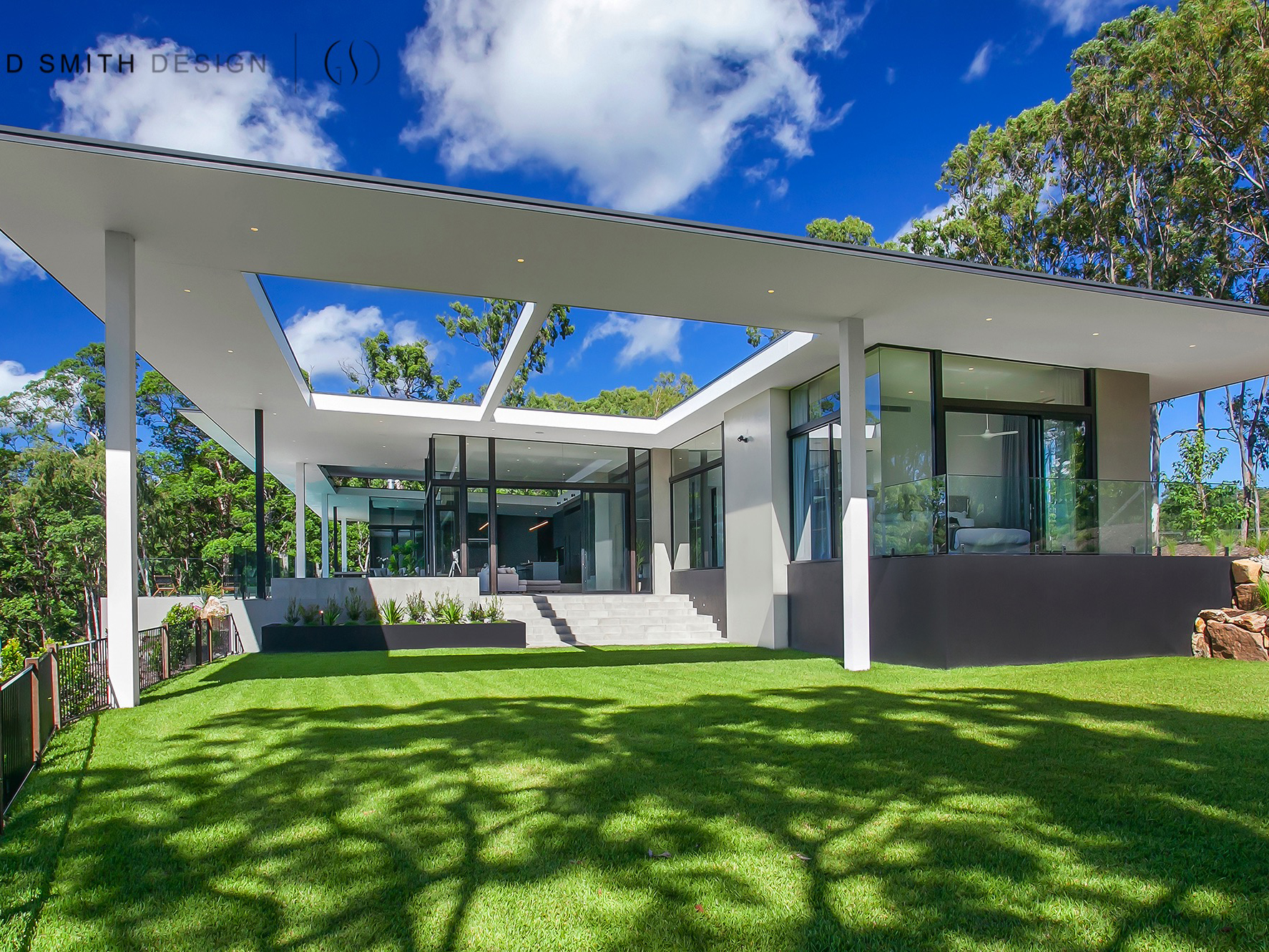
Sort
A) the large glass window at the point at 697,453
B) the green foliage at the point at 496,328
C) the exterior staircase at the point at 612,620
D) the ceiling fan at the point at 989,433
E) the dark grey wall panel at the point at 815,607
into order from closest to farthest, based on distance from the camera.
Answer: the dark grey wall panel at the point at 815,607, the ceiling fan at the point at 989,433, the exterior staircase at the point at 612,620, the large glass window at the point at 697,453, the green foliage at the point at 496,328

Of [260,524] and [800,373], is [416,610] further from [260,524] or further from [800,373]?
[800,373]

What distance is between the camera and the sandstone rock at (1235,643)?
28.6ft

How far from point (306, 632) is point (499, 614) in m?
3.19

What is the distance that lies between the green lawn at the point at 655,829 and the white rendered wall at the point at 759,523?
6.45 m

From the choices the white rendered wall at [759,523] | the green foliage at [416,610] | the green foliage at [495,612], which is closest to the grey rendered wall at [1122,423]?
the white rendered wall at [759,523]

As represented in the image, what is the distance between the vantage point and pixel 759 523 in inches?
522

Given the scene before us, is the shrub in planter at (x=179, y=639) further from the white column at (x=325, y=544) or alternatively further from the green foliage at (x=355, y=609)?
the white column at (x=325, y=544)

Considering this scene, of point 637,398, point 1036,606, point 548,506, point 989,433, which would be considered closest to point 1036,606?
point 1036,606

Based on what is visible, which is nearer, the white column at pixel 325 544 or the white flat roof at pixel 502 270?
the white flat roof at pixel 502 270

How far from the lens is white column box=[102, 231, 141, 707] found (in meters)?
6.63

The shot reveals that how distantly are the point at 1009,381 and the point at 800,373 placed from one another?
9.77 feet

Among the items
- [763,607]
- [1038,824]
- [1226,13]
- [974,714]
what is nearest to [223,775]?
[1038,824]

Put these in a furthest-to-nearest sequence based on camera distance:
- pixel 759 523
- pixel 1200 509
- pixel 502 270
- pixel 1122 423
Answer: pixel 759 523 → pixel 1122 423 → pixel 1200 509 → pixel 502 270

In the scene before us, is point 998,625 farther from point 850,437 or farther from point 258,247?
point 258,247
